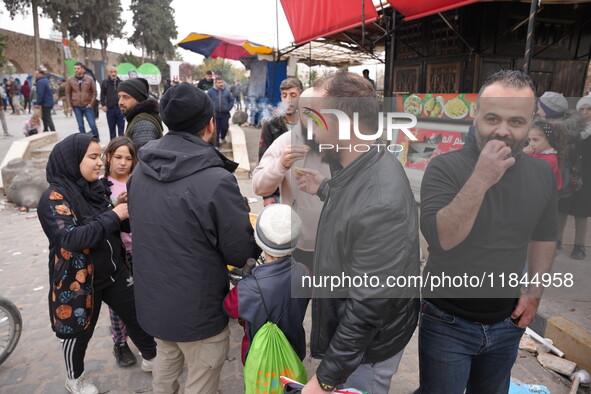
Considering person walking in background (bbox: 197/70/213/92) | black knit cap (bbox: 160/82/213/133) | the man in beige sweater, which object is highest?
person walking in background (bbox: 197/70/213/92)

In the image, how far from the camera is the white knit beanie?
1.73 metres

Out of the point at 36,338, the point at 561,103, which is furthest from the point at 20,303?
the point at 561,103

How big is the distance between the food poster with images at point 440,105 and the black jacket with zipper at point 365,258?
712mm

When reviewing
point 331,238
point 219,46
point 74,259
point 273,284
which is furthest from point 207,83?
point 331,238

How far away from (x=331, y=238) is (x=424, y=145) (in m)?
0.65

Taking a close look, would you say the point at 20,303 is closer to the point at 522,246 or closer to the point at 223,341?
the point at 223,341

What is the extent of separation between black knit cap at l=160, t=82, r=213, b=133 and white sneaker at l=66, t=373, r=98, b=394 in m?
1.84

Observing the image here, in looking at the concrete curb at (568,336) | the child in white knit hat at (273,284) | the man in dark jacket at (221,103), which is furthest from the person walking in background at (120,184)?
the man in dark jacket at (221,103)

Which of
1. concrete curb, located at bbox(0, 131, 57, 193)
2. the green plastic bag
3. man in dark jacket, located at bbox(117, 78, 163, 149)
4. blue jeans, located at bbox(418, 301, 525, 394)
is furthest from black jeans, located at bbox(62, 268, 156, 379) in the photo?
concrete curb, located at bbox(0, 131, 57, 193)

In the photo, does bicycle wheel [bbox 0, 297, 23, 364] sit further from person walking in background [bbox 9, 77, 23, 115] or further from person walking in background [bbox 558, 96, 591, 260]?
person walking in background [bbox 9, 77, 23, 115]

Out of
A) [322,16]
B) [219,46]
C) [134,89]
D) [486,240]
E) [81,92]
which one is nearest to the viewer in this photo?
[486,240]

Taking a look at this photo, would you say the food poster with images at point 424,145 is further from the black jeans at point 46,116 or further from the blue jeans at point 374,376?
the black jeans at point 46,116

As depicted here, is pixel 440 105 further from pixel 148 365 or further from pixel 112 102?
pixel 112 102

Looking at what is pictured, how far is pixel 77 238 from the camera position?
6.75ft
